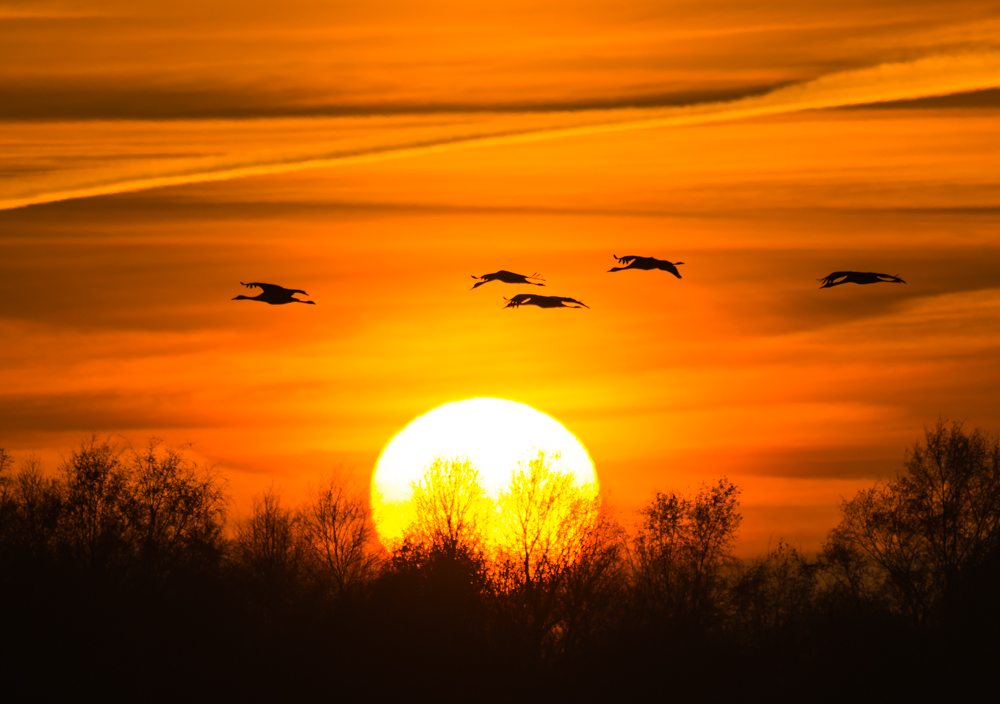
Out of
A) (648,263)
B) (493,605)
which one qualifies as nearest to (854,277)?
(648,263)

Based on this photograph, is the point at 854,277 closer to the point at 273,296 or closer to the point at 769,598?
the point at 273,296

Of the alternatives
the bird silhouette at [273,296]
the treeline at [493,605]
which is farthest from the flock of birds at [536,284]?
the treeline at [493,605]

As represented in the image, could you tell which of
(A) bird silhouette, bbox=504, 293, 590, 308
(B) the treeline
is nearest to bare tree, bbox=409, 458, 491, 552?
(B) the treeline

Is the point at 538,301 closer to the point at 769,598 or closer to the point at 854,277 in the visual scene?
the point at 854,277

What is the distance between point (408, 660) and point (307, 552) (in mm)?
38127

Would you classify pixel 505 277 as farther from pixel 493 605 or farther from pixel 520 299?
pixel 493 605

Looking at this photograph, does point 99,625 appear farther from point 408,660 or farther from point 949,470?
point 949,470

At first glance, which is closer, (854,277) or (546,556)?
(854,277)

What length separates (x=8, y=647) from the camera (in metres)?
53.2

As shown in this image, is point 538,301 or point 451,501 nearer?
point 538,301

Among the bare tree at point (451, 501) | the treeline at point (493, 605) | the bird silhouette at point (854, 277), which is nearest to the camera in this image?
the bird silhouette at point (854, 277)

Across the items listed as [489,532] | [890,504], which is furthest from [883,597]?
[489,532]

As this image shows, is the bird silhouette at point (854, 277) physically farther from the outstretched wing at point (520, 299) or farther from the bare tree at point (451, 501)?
the bare tree at point (451, 501)

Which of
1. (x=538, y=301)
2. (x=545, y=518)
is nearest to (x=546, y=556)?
(x=545, y=518)
